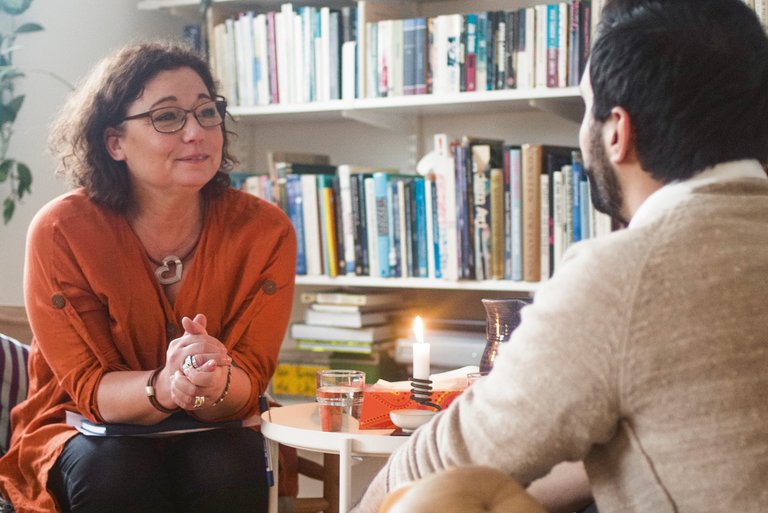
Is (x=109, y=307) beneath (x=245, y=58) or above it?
beneath

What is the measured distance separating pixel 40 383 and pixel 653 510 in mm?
1286

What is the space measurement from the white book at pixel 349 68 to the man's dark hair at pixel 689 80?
5.40 ft

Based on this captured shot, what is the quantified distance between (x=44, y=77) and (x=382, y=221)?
102 cm

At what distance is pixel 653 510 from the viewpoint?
2.82ft

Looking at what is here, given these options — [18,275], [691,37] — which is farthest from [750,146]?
[18,275]

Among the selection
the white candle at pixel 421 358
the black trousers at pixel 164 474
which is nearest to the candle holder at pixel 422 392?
the white candle at pixel 421 358

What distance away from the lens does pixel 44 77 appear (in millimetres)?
2645

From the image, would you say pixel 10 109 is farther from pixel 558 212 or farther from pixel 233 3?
pixel 558 212

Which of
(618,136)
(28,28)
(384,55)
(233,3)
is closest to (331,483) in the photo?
(618,136)

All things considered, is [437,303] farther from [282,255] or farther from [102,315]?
[102,315]

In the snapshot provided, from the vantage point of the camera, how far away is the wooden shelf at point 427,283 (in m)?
2.35

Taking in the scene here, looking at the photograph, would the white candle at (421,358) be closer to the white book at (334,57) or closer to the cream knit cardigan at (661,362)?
the cream knit cardigan at (661,362)

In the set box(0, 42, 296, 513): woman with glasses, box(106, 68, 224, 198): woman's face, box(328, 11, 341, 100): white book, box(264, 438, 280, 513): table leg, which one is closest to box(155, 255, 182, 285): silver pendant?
box(0, 42, 296, 513): woman with glasses

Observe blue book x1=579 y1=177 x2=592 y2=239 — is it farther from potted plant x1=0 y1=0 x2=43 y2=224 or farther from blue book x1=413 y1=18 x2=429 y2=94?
potted plant x1=0 y1=0 x2=43 y2=224
